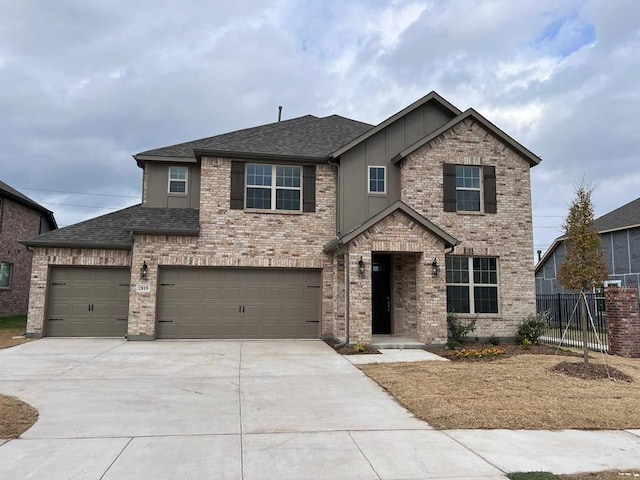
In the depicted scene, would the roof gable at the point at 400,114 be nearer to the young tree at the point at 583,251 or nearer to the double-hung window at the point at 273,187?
the double-hung window at the point at 273,187

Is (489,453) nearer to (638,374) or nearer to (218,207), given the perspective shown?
(638,374)

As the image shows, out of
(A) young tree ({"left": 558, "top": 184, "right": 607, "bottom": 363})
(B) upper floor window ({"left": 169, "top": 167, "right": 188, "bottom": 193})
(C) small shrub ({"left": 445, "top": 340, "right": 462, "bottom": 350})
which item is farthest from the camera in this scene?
(B) upper floor window ({"left": 169, "top": 167, "right": 188, "bottom": 193})

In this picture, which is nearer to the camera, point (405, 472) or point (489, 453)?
point (405, 472)

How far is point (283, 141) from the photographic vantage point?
1598 centimetres

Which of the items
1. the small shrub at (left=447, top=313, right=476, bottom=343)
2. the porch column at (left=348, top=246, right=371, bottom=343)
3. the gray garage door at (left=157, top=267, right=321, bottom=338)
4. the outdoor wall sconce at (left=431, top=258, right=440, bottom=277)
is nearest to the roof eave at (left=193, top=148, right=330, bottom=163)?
the gray garage door at (left=157, top=267, right=321, bottom=338)

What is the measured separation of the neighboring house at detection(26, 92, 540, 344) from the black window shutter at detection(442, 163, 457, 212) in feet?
0.11

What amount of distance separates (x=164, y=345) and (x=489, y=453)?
10.2 meters

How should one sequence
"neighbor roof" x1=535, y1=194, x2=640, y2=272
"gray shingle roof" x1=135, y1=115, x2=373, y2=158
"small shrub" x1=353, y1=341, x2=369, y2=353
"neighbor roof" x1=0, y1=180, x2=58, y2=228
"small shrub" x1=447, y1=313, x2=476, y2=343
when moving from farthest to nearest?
"neighbor roof" x1=535, y1=194, x2=640, y2=272 < "neighbor roof" x1=0, y1=180, x2=58, y2=228 < "gray shingle roof" x1=135, y1=115, x2=373, y2=158 < "small shrub" x1=447, y1=313, x2=476, y2=343 < "small shrub" x1=353, y1=341, x2=369, y2=353

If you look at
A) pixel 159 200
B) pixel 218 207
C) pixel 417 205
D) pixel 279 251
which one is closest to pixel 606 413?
pixel 417 205

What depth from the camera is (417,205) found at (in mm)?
14727

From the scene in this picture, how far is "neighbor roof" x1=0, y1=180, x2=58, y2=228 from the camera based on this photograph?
73.8ft

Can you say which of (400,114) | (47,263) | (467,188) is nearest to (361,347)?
(467,188)

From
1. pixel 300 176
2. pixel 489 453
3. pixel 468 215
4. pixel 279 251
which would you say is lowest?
pixel 489 453

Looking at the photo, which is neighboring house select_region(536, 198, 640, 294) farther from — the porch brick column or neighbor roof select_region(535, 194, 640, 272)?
the porch brick column
